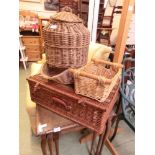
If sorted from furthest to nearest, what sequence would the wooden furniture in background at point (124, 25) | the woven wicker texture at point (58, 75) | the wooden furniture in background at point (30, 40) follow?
the wooden furniture in background at point (30, 40) < the wooden furniture in background at point (124, 25) < the woven wicker texture at point (58, 75)

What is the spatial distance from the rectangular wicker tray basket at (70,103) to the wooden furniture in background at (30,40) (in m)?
2.78

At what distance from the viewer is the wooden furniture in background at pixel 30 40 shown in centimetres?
372

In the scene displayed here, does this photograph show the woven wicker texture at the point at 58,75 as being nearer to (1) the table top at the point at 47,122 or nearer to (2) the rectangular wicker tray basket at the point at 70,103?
(2) the rectangular wicker tray basket at the point at 70,103

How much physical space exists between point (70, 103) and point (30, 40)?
10.0 feet

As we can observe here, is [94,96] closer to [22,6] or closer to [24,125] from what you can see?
[24,125]

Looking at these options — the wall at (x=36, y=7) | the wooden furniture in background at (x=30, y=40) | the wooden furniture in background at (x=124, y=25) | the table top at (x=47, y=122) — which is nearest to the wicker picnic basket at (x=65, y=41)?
the table top at (x=47, y=122)

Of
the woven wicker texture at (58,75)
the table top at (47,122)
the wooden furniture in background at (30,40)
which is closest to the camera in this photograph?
the woven wicker texture at (58,75)

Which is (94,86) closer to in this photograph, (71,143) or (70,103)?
(70,103)

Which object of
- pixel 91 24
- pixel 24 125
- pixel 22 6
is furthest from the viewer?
pixel 22 6

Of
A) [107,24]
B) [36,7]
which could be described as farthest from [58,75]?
[36,7]

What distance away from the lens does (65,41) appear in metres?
1.01
